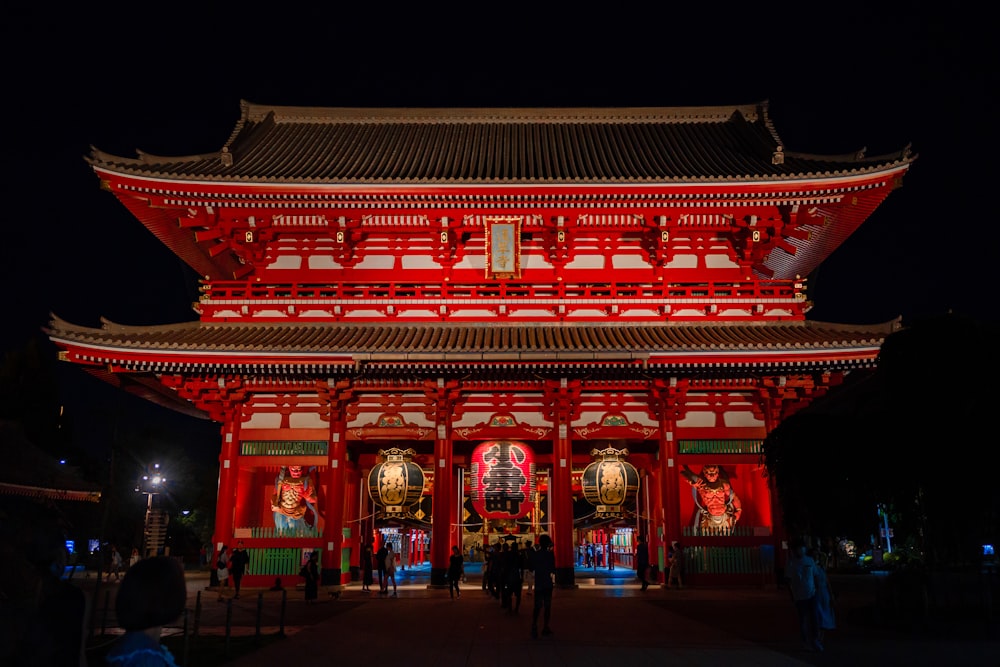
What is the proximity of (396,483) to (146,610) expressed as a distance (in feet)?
54.6

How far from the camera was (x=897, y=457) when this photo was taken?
1232 centimetres

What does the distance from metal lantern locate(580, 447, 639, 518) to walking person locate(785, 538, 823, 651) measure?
914 cm

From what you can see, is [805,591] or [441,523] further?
[441,523]

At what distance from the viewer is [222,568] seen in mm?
19094

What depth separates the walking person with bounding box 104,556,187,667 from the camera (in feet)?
11.9

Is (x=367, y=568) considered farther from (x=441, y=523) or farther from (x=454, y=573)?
(x=454, y=573)

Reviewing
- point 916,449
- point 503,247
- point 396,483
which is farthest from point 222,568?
point 916,449

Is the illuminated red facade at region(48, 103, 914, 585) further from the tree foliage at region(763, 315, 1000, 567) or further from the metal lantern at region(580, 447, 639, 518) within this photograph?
the tree foliage at region(763, 315, 1000, 567)

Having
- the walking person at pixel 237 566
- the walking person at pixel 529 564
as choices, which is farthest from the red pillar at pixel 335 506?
the walking person at pixel 529 564

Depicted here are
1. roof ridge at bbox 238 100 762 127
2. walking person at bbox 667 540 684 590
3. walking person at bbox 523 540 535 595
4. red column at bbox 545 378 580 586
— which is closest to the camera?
walking person at bbox 523 540 535 595

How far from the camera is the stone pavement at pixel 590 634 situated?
1022 cm

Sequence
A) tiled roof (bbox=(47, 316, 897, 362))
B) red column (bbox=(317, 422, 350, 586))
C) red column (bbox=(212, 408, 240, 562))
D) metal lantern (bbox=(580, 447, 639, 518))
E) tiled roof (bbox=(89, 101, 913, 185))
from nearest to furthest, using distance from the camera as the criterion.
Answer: tiled roof (bbox=(47, 316, 897, 362)), red column (bbox=(317, 422, 350, 586)), red column (bbox=(212, 408, 240, 562)), metal lantern (bbox=(580, 447, 639, 518)), tiled roof (bbox=(89, 101, 913, 185))

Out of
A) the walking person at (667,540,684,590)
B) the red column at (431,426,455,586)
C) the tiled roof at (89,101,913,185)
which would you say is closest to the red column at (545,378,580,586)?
the walking person at (667,540,684,590)

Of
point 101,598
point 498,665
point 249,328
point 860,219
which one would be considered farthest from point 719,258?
point 101,598
